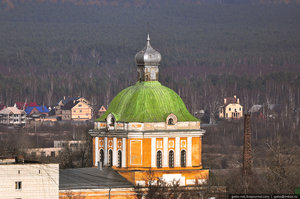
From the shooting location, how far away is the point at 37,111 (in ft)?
433

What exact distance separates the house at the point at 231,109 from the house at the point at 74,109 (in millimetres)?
15256

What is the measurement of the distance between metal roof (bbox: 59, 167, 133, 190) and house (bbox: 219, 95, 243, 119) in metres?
56.0

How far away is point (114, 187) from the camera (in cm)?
5412

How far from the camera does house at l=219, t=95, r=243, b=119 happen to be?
112 m

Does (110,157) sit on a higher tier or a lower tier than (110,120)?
lower

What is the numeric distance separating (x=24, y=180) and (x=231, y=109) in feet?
217

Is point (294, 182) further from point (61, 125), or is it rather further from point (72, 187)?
point (61, 125)

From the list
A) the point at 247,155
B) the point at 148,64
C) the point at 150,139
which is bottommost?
the point at 247,155

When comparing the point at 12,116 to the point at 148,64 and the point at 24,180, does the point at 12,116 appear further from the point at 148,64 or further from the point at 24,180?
the point at 24,180

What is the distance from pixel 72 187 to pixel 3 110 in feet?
256

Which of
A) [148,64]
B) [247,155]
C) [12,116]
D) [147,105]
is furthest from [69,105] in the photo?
[147,105]

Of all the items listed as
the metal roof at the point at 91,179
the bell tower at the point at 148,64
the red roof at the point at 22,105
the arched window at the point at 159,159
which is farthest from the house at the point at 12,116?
the arched window at the point at 159,159

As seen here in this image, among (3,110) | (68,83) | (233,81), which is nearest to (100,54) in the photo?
(68,83)

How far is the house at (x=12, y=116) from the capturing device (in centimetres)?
12754
